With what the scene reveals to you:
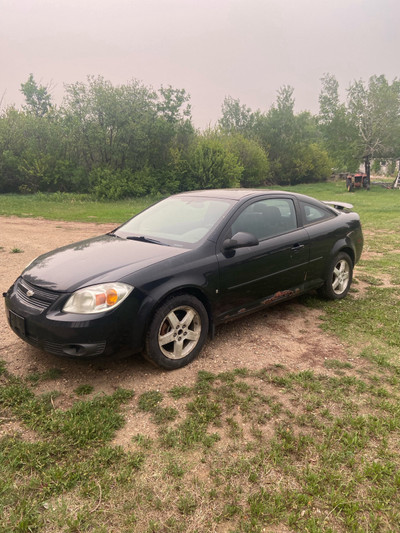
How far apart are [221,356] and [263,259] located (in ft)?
3.63

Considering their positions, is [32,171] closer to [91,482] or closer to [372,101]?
[91,482]

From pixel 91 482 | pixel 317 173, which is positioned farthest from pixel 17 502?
pixel 317 173

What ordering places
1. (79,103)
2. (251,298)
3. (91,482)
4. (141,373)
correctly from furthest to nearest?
(79,103), (251,298), (141,373), (91,482)

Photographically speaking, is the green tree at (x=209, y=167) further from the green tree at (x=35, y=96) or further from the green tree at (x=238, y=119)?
the green tree at (x=35, y=96)

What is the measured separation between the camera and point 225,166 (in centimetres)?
2652

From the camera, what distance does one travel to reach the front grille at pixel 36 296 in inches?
120

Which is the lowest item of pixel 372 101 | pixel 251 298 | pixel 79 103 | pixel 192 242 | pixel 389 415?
pixel 389 415

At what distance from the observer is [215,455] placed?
2355 mm

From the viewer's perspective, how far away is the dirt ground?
125 inches

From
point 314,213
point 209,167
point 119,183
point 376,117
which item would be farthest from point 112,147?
point 376,117

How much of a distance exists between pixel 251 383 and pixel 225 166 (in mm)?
24710

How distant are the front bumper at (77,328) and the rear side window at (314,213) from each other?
2708 millimetres

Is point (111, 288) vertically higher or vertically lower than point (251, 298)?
higher

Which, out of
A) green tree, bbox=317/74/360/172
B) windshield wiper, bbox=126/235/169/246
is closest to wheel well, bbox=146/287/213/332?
windshield wiper, bbox=126/235/169/246
